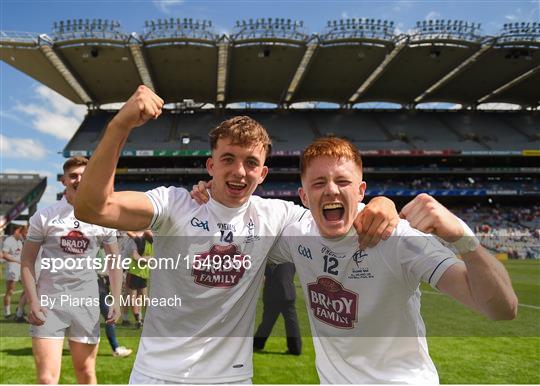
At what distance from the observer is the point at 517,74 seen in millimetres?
35344

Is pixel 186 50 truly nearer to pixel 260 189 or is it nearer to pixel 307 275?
pixel 260 189

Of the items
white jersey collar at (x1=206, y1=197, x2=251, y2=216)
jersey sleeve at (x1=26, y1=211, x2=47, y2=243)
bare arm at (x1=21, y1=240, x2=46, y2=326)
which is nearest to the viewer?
white jersey collar at (x1=206, y1=197, x2=251, y2=216)

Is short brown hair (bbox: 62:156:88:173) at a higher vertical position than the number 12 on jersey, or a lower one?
higher

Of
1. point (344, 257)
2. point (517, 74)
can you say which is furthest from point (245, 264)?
point (517, 74)

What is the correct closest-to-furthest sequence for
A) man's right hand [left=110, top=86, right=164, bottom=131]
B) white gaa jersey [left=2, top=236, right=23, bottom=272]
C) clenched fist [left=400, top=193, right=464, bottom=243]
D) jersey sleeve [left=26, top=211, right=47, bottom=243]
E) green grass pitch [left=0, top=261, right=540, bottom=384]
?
clenched fist [left=400, top=193, right=464, bottom=243]
man's right hand [left=110, top=86, right=164, bottom=131]
jersey sleeve [left=26, top=211, right=47, bottom=243]
green grass pitch [left=0, top=261, right=540, bottom=384]
white gaa jersey [left=2, top=236, right=23, bottom=272]

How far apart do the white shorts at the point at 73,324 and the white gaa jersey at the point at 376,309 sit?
8.78 ft

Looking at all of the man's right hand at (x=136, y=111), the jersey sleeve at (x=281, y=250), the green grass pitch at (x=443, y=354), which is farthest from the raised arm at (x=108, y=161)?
the green grass pitch at (x=443, y=354)

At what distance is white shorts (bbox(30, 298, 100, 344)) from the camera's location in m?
3.90

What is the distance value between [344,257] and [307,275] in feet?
0.98

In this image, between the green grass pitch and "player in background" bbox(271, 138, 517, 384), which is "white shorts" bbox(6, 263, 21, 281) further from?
"player in background" bbox(271, 138, 517, 384)

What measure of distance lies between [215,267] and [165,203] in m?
0.47

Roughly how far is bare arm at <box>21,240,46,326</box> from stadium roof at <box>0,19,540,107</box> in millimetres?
27329

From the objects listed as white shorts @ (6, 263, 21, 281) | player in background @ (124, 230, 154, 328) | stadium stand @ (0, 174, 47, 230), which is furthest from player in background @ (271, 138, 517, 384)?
stadium stand @ (0, 174, 47, 230)

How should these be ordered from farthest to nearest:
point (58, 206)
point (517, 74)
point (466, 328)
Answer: point (517, 74)
point (466, 328)
point (58, 206)
